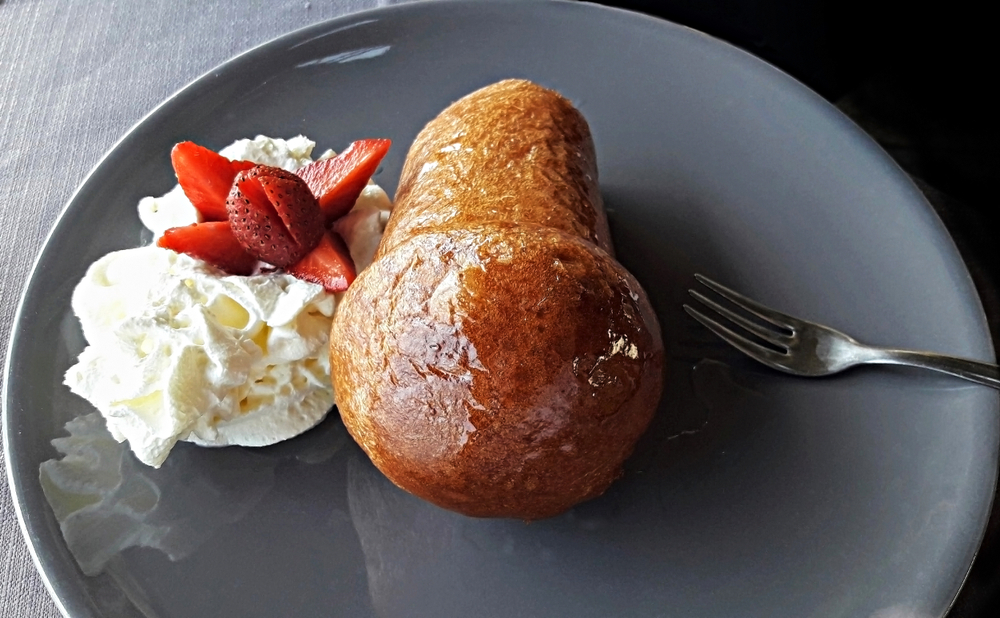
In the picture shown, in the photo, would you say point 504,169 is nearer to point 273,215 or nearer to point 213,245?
point 273,215

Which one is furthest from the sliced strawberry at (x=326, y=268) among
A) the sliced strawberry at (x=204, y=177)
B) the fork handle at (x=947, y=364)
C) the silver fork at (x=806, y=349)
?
the fork handle at (x=947, y=364)

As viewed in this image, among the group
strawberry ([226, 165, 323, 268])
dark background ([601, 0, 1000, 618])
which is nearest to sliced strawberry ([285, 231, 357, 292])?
strawberry ([226, 165, 323, 268])

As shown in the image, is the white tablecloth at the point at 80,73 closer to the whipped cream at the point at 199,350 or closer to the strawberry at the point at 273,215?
the whipped cream at the point at 199,350

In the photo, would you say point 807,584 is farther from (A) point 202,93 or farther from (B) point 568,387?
(A) point 202,93

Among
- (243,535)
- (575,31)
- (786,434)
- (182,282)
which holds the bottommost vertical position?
(243,535)

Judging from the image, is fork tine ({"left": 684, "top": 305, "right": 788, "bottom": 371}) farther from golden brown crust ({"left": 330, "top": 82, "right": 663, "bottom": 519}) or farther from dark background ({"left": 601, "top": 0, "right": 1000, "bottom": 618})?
dark background ({"left": 601, "top": 0, "right": 1000, "bottom": 618})

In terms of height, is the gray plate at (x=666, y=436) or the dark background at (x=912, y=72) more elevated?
the dark background at (x=912, y=72)

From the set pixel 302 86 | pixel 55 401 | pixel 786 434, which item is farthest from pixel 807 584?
pixel 302 86

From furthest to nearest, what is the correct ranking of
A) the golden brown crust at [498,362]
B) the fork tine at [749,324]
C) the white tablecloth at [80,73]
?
the white tablecloth at [80,73]
the fork tine at [749,324]
the golden brown crust at [498,362]
